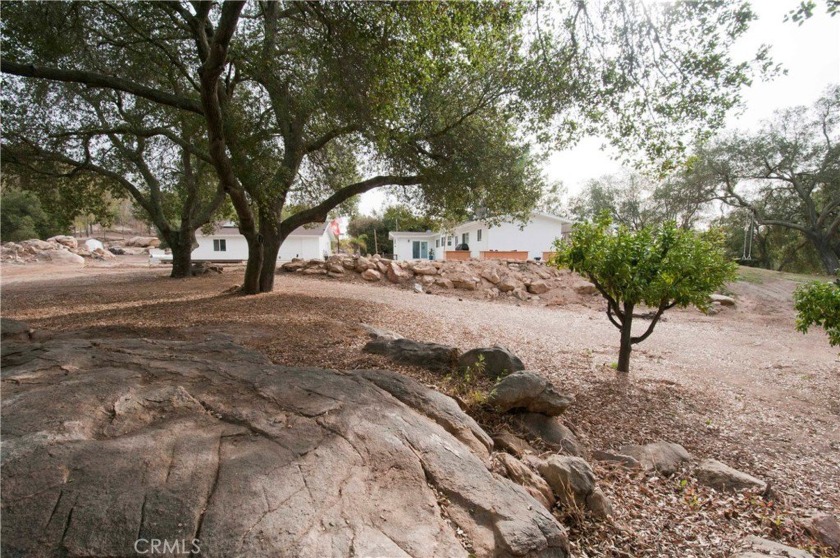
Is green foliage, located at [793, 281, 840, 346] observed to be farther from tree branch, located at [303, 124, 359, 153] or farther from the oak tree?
tree branch, located at [303, 124, 359, 153]

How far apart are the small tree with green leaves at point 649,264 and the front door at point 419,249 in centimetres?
3316

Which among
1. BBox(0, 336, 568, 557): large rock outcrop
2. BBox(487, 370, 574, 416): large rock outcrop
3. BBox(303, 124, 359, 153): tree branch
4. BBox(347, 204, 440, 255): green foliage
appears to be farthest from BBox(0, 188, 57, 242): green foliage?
BBox(487, 370, 574, 416): large rock outcrop

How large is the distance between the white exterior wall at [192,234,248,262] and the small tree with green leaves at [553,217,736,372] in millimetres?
32131

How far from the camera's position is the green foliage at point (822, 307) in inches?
219

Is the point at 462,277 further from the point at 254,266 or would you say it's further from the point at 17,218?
the point at 17,218

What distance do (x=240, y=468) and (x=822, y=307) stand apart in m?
7.80

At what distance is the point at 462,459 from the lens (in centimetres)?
242

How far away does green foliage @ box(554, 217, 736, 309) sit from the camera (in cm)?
526

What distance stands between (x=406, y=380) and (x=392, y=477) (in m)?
1.26

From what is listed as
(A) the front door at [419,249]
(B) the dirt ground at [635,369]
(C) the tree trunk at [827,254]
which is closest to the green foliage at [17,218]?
(A) the front door at [419,249]

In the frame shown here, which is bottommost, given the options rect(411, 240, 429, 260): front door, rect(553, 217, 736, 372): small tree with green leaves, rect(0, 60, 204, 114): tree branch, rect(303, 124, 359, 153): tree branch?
rect(553, 217, 736, 372): small tree with green leaves

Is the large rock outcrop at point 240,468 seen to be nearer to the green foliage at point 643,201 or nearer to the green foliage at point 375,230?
the green foliage at point 643,201

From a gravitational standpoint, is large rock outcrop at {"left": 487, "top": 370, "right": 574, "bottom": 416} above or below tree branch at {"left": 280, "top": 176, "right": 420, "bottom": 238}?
below

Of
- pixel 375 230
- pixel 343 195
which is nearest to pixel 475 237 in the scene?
pixel 375 230
